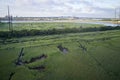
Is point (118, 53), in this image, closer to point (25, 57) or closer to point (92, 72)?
point (92, 72)

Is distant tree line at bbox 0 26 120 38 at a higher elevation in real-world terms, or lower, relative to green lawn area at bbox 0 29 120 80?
higher

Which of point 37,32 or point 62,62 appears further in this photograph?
point 37,32

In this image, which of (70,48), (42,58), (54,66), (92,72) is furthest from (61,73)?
(70,48)

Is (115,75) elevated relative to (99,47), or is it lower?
lower

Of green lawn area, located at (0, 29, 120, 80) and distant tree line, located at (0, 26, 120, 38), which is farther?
distant tree line, located at (0, 26, 120, 38)

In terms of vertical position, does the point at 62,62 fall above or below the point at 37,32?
below

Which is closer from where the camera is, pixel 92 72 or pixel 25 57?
pixel 92 72

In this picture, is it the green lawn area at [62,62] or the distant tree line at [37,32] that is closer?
the green lawn area at [62,62]

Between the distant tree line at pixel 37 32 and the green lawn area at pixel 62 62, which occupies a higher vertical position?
the distant tree line at pixel 37 32
